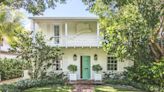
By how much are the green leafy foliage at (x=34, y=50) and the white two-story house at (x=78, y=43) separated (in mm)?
3351

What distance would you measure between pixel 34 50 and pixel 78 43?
201 inches

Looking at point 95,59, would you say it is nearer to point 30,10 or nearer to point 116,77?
point 116,77

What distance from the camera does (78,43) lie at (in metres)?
31.0

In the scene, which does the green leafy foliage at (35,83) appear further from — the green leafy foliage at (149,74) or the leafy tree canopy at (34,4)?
the green leafy foliage at (149,74)

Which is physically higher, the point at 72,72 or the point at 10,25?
the point at 10,25

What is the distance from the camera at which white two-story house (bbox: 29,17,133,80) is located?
102ft

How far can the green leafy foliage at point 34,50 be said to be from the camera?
27.3 meters

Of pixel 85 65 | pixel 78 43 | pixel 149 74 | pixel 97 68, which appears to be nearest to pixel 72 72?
pixel 85 65

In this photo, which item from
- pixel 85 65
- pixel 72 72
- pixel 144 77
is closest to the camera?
pixel 144 77

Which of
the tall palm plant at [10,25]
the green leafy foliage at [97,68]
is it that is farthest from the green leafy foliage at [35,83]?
the tall palm plant at [10,25]

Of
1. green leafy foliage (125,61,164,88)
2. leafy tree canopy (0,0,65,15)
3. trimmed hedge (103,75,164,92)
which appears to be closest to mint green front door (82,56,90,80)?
trimmed hedge (103,75,164,92)

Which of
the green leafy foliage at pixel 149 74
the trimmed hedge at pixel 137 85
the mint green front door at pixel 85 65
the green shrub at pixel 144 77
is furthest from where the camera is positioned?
the mint green front door at pixel 85 65

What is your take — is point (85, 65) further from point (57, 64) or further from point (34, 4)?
point (34, 4)

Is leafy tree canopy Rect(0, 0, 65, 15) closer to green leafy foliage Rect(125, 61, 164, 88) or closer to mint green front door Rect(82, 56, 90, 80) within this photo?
green leafy foliage Rect(125, 61, 164, 88)
